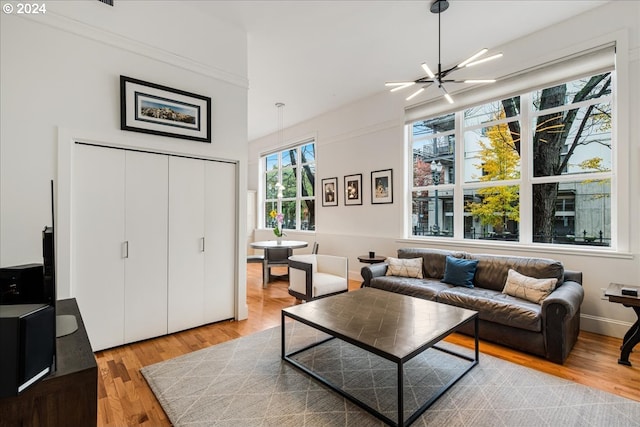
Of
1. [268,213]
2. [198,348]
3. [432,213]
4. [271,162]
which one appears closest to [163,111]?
[198,348]

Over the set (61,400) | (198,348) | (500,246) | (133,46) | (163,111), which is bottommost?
(198,348)

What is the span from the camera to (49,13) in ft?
8.45

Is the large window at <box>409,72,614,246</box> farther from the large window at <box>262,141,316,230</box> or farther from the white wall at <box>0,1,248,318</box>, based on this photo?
the white wall at <box>0,1,248,318</box>

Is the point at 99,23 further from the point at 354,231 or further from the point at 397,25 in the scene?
the point at 354,231

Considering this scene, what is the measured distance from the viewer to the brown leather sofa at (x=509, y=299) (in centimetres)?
268

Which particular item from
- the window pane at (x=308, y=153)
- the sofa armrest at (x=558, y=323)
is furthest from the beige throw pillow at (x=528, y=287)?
the window pane at (x=308, y=153)

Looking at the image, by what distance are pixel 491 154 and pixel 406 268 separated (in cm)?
204

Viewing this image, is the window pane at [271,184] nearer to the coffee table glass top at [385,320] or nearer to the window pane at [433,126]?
the window pane at [433,126]

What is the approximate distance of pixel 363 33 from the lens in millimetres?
3803

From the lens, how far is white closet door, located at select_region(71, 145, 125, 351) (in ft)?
9.02

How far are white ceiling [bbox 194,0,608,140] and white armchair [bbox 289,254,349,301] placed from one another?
2944 millimetres

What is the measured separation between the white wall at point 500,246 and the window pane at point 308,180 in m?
0.47

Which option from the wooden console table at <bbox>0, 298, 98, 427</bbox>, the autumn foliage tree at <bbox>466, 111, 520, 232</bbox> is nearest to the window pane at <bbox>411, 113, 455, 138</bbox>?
the autumn foliage tree at <bbox>466, 111, 520, 232</bbox>

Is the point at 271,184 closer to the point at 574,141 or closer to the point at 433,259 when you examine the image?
the point at 433,259
